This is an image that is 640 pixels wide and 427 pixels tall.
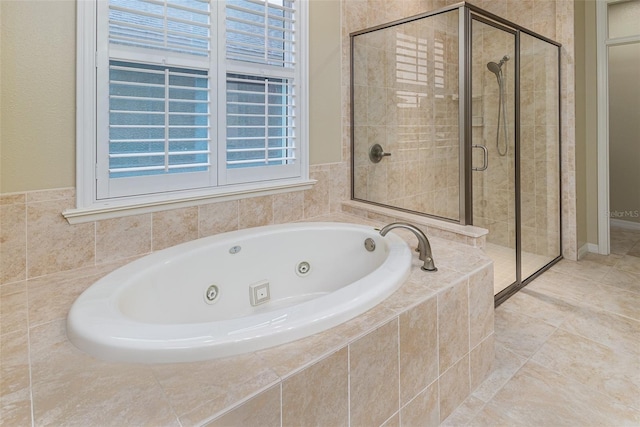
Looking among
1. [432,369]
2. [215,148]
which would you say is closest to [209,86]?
[215,148]

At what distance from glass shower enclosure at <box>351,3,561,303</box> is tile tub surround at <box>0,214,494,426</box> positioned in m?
0.88

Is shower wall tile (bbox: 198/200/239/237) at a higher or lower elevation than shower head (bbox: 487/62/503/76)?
lower

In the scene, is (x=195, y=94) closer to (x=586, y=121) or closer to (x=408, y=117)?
(x=408, y=117)

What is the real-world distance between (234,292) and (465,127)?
62.8 inches

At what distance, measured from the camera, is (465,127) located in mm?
2068

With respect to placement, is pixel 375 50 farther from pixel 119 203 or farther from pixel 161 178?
pixel 119 203

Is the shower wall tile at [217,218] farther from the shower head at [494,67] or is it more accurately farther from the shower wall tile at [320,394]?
the shower head at [494,67]

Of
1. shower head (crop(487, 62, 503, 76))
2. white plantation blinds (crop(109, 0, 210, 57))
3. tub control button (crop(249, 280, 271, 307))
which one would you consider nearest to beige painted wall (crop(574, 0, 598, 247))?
shower head (crop(487, 62, 503, 76))

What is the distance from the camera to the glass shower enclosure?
2.13 m

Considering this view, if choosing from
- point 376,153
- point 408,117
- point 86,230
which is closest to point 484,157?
point 408,117

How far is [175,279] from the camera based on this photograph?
5.31ft

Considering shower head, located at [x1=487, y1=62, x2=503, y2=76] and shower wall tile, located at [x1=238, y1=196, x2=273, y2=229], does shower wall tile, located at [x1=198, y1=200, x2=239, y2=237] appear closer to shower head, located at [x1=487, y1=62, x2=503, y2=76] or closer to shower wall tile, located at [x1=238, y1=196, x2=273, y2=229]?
shower wall tile, located at [x1=238, y1=196, x2=273, y2=229]

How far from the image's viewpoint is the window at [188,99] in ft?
5.37

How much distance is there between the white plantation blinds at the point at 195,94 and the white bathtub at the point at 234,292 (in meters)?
0.43
